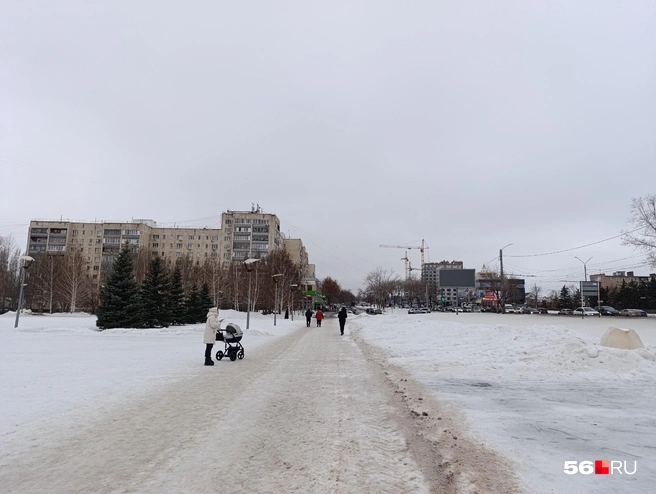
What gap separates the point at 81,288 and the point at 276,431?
61.2 metres

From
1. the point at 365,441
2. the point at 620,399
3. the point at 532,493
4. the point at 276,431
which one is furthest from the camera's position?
the point at 620,399

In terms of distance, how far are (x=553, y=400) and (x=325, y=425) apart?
14.8 feet

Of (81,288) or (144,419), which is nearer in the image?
(144,419)

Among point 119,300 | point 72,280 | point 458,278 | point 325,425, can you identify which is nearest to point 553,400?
point 325,425

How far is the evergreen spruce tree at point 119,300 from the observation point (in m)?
25.9

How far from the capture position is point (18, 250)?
72.9 m

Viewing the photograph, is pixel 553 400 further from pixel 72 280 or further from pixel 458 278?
pixel 458 278

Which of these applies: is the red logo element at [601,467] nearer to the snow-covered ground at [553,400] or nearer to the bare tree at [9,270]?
the snow-covered ground at [553,400]

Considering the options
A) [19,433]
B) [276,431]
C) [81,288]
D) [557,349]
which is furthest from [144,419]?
[81,288]

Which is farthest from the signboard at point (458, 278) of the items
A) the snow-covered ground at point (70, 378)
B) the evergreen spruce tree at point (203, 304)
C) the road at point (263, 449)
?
the road at point (263, 449)

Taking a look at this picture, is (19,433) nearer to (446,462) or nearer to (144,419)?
(144,419)

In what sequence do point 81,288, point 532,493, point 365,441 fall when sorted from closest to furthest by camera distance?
point 532,493 → point 365,441 → point 81,288

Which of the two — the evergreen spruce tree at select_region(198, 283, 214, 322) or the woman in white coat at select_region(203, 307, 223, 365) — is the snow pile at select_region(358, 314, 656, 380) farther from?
the evergreen spruce tree at select_region(198, 283, 214, 322)

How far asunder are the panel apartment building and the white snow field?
8210 centimetres
